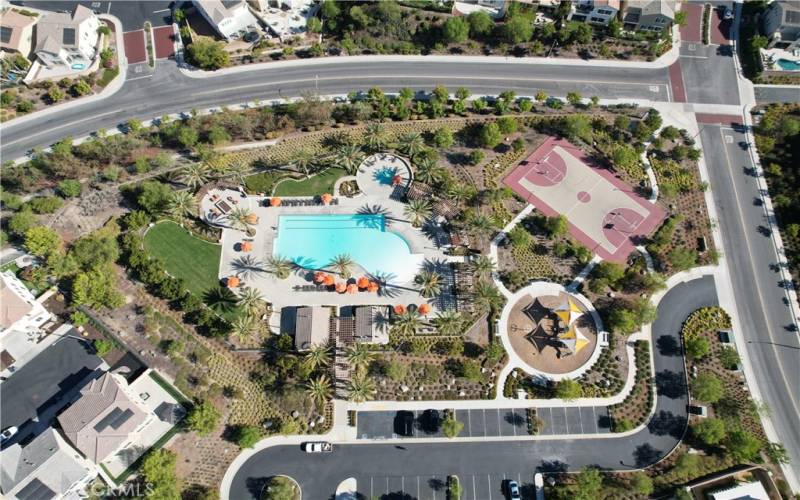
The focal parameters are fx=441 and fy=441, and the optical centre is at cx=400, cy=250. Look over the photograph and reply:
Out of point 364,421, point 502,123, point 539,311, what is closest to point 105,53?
point 502,123

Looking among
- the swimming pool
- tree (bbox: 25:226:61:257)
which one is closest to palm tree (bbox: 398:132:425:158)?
the swimming pool

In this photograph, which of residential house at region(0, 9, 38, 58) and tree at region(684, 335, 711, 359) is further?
residential house at region(0, 9, 38, 58)

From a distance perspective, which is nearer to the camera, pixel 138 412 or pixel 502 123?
pixel 138 412

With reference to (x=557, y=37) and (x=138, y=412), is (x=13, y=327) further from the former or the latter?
(x=557, y=37)

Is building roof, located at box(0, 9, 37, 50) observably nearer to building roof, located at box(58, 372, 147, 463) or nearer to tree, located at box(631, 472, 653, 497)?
building roof, located at box(58, 372, 147, 463)

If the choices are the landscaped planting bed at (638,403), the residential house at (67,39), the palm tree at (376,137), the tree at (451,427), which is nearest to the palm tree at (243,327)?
the tree at (451,427)
